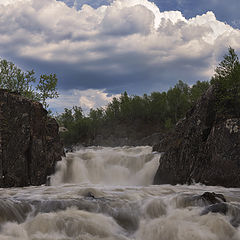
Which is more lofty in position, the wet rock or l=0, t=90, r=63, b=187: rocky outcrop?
l=0, t=90, r=63, b=187: rocky outcrop

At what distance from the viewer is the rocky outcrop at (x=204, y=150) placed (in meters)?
17.7

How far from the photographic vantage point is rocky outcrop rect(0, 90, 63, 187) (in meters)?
19.8

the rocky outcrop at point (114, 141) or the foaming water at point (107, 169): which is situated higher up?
the foaming water at point (107, 169)

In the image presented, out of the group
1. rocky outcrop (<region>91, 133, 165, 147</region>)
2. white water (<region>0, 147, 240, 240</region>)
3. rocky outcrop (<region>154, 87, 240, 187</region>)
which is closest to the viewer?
white water (<region>0, 147, 240, 240</region>)

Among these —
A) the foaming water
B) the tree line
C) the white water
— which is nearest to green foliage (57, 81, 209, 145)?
the tree line

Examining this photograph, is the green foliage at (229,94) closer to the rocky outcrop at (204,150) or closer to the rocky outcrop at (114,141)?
the rocky outcrop at (204,150)

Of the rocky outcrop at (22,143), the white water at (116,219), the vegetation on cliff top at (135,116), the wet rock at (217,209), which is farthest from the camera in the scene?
the vegetation on cliff top at (135,116)

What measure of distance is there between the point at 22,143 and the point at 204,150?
45.8 feet

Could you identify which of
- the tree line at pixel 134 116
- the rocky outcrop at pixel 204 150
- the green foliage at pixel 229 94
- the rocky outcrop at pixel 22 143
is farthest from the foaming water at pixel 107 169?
the tree line at pixel 134 116

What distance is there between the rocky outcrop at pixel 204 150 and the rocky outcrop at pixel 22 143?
10.0 m

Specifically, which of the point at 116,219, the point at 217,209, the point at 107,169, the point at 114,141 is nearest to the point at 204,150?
the point at 217,209

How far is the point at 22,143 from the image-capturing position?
20.6 meters

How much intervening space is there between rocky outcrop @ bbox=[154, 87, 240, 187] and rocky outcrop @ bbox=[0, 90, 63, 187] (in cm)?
1004

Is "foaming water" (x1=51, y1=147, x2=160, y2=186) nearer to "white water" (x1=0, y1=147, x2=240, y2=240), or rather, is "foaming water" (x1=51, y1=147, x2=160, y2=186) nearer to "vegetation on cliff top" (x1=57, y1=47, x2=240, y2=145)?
"white water" (x1=0, y1=147, x2=240, y2=240)
